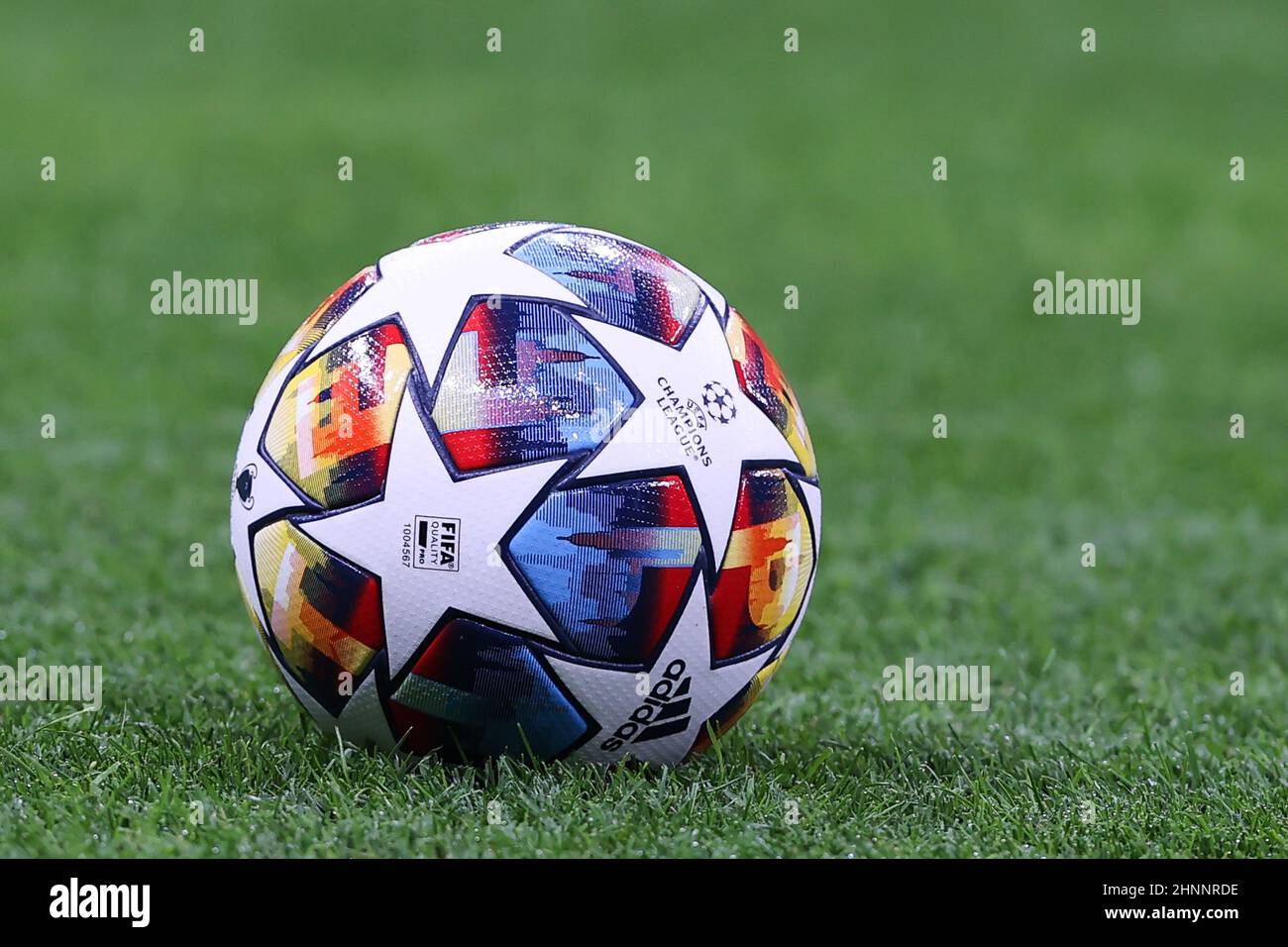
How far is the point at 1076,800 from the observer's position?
174 inches

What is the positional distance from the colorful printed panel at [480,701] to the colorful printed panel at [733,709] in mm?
395

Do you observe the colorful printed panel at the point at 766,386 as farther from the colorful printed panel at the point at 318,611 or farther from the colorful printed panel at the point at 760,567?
the colorful printed panel at the point at 318,611

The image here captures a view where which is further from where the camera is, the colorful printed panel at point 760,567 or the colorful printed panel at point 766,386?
the colorful printed panel at point 766,386

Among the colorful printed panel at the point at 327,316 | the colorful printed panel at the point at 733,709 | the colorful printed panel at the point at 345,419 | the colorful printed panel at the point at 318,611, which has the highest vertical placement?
the colorful printed panel at the point at 327,316

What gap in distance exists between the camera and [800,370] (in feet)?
37.5

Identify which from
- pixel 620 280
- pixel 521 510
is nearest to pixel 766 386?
pixel 620 280

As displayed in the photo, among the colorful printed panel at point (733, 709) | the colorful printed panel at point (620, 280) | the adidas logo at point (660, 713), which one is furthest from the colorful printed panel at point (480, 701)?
the colorful printed panel at point (620, 280)

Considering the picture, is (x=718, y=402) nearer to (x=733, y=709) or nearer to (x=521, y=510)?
(x=521, y=510)

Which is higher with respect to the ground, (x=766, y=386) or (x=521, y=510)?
(x=766, y=386)

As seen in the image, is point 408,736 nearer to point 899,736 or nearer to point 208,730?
point 208,730

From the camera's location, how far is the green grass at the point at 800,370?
4246 millimetres

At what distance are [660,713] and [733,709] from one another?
28 centimetres

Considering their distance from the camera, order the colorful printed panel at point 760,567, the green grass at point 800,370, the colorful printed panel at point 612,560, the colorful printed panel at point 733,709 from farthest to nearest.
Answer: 1. the colorful printed panel at point 733,709
2. the green grass at point 800,370
3. the colorful printed panel at point 760,567
4. the colorful printed panel at point 612,560

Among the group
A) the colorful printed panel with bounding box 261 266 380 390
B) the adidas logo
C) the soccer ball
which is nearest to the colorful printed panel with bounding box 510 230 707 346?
the soccer ball
